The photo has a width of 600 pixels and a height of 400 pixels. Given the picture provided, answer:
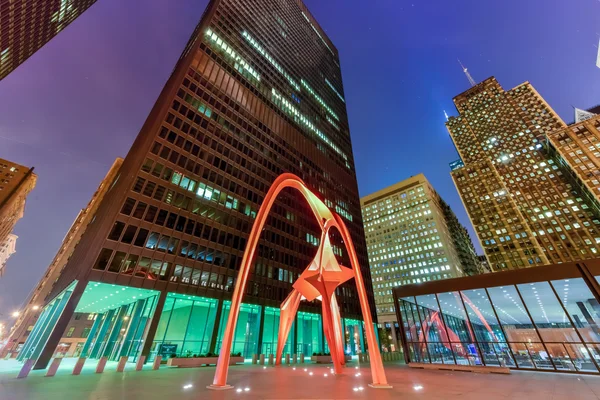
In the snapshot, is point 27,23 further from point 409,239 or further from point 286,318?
point 409,239

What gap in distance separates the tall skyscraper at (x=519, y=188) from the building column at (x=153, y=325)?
283ft

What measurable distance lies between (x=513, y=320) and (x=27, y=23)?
8084 centimetres

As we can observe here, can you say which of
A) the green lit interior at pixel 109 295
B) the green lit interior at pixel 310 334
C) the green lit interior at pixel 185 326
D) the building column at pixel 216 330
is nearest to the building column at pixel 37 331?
the green lit interior at pixel 109 295

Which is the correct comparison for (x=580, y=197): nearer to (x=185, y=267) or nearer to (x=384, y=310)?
(x=384, y=310)

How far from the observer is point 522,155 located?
81375 millimetres

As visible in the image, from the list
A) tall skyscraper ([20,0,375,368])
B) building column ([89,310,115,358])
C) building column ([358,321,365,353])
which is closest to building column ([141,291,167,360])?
tall skyscraper ([20,0,375,368])

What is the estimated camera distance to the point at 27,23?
145ft

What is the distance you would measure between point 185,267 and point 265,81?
141 feet

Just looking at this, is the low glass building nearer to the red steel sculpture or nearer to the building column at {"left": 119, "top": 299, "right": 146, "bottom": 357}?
the red steel sculpture

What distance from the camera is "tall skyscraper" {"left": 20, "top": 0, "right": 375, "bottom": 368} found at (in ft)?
79.5

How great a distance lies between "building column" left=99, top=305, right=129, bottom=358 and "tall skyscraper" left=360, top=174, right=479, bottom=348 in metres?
70.8

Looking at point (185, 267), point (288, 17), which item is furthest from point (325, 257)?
point (288, 17)

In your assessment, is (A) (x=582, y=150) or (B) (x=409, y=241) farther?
(B) (x=409, y=241)

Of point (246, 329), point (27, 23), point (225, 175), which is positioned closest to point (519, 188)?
point (225, 175)
